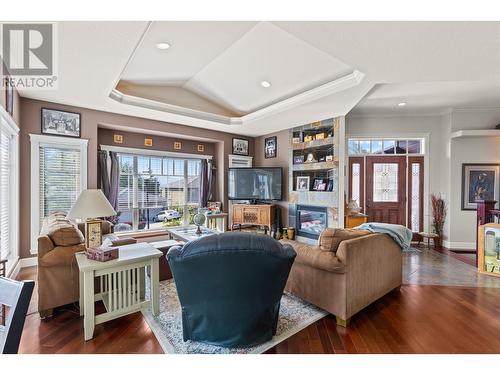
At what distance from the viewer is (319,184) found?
515 cm

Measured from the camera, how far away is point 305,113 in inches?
173

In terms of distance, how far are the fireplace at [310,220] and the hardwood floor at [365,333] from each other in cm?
240

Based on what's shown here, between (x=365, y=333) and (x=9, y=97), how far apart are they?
15.4 feet

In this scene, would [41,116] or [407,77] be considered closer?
[407,77]

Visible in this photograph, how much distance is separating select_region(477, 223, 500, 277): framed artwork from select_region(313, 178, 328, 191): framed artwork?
2.49 m

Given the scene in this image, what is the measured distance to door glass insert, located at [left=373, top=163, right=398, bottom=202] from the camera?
5.49 metres

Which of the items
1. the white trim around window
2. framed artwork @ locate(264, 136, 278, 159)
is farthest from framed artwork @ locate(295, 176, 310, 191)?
the white trim around window

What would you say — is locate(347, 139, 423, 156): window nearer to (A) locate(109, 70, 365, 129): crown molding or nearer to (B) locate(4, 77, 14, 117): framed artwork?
(A) locate(109, 70, 365, 129): crown molding

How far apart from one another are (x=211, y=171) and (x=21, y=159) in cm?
340

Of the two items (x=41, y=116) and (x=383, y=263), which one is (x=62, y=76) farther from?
(x=383, y=263)

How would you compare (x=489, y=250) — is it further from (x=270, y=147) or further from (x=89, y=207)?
(x=89, y=207)

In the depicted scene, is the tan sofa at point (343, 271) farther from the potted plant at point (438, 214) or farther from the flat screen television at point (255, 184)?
the potted plant at point (438, 214)

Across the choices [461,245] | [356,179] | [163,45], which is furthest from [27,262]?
[461,245]

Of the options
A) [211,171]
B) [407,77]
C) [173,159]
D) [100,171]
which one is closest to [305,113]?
[407,77]
